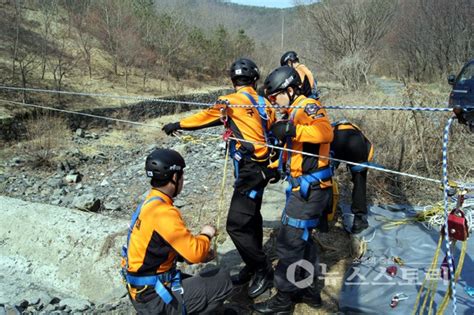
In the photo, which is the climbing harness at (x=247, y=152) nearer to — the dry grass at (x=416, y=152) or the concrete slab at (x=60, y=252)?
the concrete slab at (x=60, y=252)

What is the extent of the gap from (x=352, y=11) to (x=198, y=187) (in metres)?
19.0

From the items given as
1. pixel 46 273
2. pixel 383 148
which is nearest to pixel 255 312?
pixel 46 273

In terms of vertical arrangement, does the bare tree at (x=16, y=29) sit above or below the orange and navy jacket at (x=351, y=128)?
above

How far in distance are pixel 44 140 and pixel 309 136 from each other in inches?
351

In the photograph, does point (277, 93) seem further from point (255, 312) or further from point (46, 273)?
point (46, 273)

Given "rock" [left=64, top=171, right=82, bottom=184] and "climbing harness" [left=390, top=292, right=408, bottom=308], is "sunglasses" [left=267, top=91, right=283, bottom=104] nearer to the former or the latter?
"climbing harness" [left=390, top=292, right=408, bottom=308]

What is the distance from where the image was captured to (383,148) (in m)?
6.80

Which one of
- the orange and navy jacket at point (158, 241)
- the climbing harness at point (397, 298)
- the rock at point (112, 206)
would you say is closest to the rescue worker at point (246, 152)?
the orange and navy jacket at point (158, 241)

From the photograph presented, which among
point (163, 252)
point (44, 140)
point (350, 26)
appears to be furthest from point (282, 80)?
point (350, 26)

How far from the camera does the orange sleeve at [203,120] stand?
3494 mm

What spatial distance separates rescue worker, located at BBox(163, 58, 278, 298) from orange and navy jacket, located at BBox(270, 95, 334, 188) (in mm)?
373

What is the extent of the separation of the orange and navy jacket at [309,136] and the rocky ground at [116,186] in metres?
1.34

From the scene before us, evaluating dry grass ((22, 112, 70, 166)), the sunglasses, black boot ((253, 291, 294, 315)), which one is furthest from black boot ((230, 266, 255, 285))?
dry grass ((22, 112, 70, 166))

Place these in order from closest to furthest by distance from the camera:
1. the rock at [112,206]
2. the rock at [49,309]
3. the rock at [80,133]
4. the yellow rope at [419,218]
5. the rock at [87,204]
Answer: the rock at [49,309] < the yellow rope at [419,218] < the rock at [87,204] < the rock at [112,206] < the rock at [80,133]
